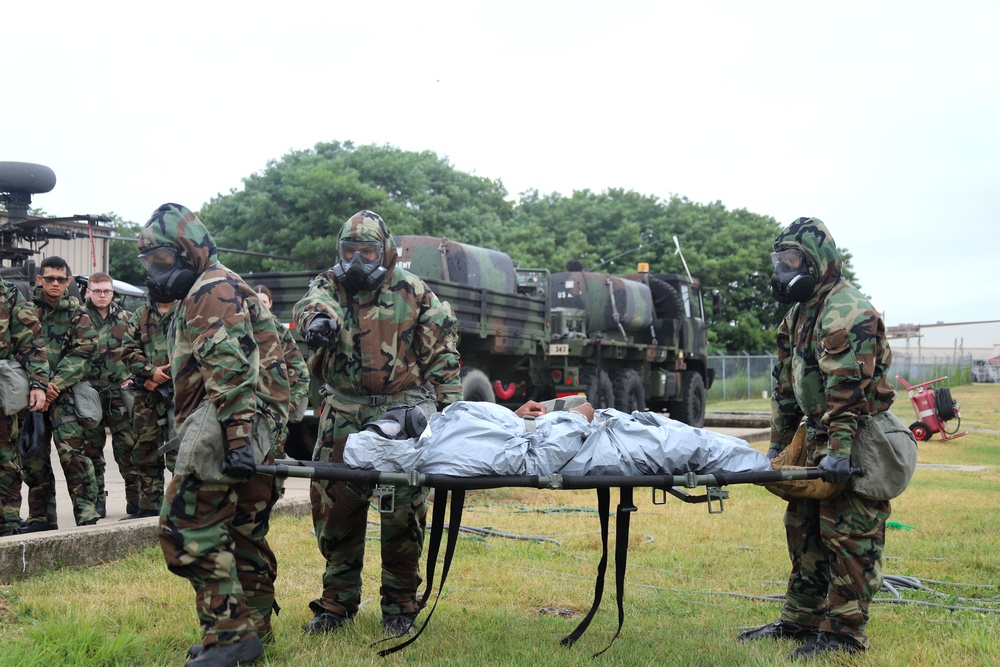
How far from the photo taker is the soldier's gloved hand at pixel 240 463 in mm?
4438

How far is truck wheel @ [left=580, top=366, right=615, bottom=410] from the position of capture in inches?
662

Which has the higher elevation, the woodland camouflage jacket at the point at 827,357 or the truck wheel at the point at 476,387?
the woodland camouflage jacket at the point at 827,357

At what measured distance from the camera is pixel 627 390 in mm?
17953

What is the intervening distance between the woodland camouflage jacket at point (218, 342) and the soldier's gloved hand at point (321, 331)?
6.0 inches

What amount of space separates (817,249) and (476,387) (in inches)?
331

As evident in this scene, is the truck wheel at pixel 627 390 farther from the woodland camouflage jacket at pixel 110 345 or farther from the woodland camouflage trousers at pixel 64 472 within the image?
the woodland camouflage trousers at pixel 64 472

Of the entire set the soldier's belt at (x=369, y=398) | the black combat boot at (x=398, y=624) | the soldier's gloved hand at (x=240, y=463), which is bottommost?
the black combat boot at (x=398, y=624)

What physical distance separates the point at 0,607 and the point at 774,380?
399cm

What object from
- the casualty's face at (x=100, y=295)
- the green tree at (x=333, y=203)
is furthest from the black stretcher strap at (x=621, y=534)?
the green tree at (x=333, y=203)

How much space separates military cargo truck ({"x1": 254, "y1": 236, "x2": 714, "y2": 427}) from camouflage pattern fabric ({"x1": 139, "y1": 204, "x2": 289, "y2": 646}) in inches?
287

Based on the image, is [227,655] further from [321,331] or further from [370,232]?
[370,232]

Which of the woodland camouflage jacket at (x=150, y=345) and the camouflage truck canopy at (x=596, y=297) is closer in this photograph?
the woodland camouflage jacket at (x=150, y=345)

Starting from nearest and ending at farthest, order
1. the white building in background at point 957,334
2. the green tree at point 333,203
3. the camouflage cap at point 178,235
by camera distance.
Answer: the camouflage cap at point 178,235 → the green tree at point 333,203 → the white building in background at point 957,334

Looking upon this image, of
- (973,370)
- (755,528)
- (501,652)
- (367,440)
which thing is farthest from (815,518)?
(973,370)
